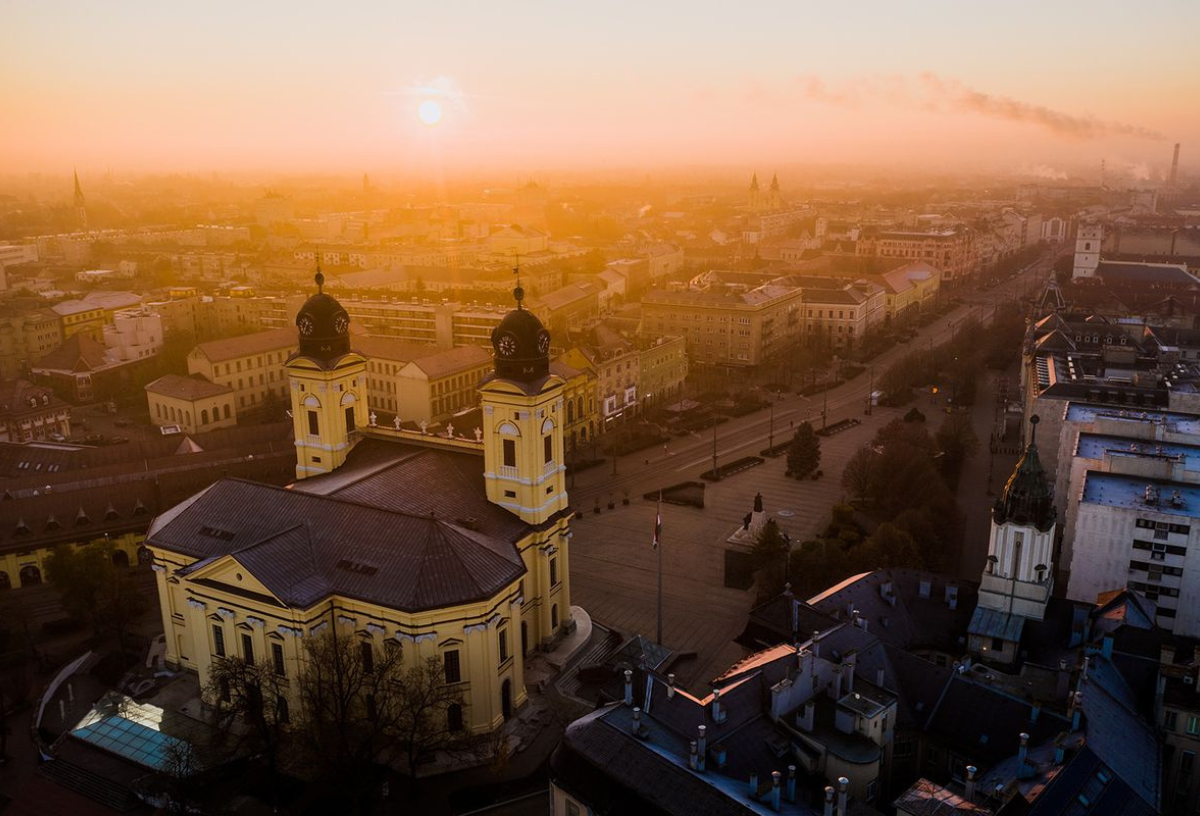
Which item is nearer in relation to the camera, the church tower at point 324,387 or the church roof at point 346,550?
the church roof at point 346,550

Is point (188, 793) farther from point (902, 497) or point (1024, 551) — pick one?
point (902, 497)

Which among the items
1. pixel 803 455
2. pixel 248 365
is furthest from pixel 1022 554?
pixel 248 365

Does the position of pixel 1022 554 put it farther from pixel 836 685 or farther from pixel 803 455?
pixel 803 455

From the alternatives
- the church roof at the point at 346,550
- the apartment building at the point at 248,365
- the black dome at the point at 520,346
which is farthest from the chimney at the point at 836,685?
the apartment building at the point at 248,365

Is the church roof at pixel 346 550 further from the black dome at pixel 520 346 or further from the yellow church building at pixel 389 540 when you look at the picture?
the black dome at pixel 520 346

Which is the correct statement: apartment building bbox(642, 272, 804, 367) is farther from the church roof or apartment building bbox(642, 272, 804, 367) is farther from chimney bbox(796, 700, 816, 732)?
chimney bbox(796, 700, 816, 732)

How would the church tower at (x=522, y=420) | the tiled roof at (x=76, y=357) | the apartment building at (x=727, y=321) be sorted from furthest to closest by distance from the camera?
the apartment building at (x=727, y=321)
the tiled roof at (x=76, y=357)
the church tower at (x=522, y=420)

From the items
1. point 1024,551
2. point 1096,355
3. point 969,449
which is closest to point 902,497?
point 969,449
